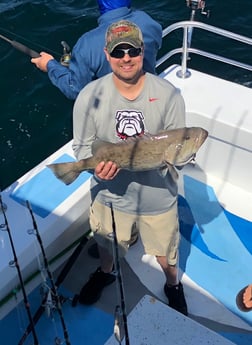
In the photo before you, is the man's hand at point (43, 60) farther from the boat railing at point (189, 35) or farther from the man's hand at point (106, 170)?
the man's hand at point (106, 170)

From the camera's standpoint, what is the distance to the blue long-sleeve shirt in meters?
3.72

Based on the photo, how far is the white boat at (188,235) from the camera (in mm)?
4031

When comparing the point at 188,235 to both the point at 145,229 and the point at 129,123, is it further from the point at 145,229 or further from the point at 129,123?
the point at 129,123

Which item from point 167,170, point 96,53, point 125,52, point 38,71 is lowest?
point 38,71

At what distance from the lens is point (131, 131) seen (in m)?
3.30

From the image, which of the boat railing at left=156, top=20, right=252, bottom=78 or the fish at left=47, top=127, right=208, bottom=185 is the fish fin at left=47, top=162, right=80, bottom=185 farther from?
the boat railing at left=156, top=20, right=252, bottom=78

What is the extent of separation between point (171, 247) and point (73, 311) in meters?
1.04

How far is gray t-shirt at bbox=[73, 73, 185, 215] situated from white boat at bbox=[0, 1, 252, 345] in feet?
2.80

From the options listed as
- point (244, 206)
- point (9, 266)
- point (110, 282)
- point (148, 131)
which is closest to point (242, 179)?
point (244, 206)

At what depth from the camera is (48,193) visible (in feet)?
13.9

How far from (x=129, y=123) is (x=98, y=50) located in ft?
2.44

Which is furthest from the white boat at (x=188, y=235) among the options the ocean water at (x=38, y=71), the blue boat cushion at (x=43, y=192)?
the ocean water at (x=38, y=71)

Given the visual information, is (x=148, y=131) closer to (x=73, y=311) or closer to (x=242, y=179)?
→ (x=73, y=311)

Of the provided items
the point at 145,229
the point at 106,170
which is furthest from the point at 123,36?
the point at 145,229
